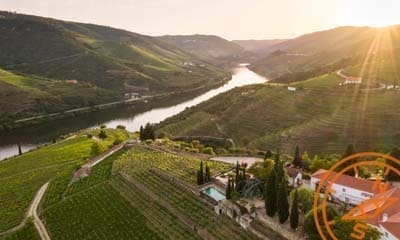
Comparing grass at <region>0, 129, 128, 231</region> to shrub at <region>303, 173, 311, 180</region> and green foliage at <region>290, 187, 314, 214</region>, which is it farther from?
green foliage at <region>290, 187, 314, 214</region>

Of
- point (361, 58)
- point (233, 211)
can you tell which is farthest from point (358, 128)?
point (361, 58)

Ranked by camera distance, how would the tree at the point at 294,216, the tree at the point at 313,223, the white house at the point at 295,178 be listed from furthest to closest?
the white house at the point at 295,178
the tree at the point at 294,216
the tree at the point at 313,223

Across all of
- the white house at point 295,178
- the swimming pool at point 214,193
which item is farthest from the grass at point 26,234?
the white house at point 295,178

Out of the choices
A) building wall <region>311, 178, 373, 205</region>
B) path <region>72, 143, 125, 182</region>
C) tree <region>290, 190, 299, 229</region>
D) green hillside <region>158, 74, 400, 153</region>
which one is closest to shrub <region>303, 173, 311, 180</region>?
building wall <region>311, 178, 373, 205</region>

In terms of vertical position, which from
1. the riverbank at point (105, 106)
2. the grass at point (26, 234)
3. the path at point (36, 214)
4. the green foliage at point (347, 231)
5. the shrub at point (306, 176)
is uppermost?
the green foliage at point (347, 231)

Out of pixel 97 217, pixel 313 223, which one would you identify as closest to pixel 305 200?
pixel 313 223

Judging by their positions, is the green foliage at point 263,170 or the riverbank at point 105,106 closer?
the green foliage at point 263,170

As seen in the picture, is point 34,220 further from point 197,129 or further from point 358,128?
point 358,128

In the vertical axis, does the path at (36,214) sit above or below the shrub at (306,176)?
below

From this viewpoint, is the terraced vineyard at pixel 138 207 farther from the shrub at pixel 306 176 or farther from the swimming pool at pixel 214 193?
the shrub at pixel 306 176
